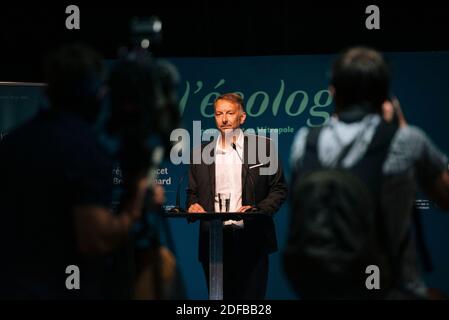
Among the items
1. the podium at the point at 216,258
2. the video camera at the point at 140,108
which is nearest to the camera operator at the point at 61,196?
the video camera at the point at 140,108

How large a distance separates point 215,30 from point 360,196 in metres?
5.22

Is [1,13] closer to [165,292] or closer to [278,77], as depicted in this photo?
[278,77]

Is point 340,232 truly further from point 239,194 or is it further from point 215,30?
point 215,30

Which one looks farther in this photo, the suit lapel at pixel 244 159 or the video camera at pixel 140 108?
the suit lapel at pixel 244 159

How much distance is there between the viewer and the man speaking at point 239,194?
5.76 metres

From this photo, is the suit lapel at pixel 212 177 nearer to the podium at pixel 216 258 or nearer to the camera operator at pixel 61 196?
the podium at pixel 216 258

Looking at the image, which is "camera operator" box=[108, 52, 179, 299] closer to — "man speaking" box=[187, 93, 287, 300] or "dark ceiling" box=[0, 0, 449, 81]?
"man speaking" box=[187, 93, 287, 300]

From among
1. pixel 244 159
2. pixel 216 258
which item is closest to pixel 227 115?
pixel 244 159

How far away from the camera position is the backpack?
2.55 m

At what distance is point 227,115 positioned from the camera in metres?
5.94

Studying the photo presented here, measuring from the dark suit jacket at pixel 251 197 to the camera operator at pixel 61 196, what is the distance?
10.3 ft

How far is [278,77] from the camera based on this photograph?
24.0 ft
